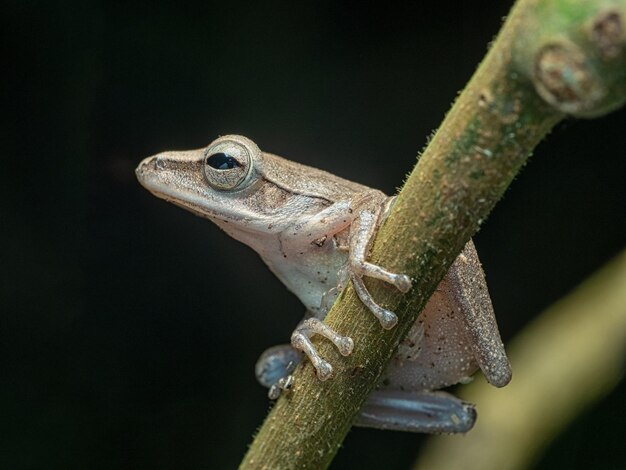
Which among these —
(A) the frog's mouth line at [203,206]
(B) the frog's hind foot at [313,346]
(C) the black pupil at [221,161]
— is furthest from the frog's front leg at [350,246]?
(C) the black pupil at [221,161]

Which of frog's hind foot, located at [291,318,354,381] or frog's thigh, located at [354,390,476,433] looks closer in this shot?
frog's hind foot, located at [291,318,354,381]

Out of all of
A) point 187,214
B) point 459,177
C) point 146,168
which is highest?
point 459,177

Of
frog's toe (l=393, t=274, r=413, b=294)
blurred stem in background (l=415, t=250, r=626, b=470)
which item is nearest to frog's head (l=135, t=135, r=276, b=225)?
frog's toe (l=393, t=274, r=413, b=294)

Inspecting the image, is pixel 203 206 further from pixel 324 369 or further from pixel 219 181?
pixel 324 369

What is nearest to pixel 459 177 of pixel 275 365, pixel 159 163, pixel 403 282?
pixel 403 282

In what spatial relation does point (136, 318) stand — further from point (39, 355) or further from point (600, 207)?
point (600, 207)

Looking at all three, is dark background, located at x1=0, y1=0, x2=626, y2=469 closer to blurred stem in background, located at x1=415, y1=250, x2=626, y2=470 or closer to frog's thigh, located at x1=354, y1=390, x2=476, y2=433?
blurred stem in background, located at x1=415, y1=250, x2=626, y2=470

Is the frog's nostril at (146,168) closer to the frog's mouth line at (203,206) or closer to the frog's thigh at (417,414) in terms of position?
the frog's mouth line at (203,206)

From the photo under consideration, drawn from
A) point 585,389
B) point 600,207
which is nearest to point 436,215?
point 585,389

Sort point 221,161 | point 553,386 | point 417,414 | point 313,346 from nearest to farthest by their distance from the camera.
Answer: point 313,346, point 221,161, point 417,414, point 553,386
